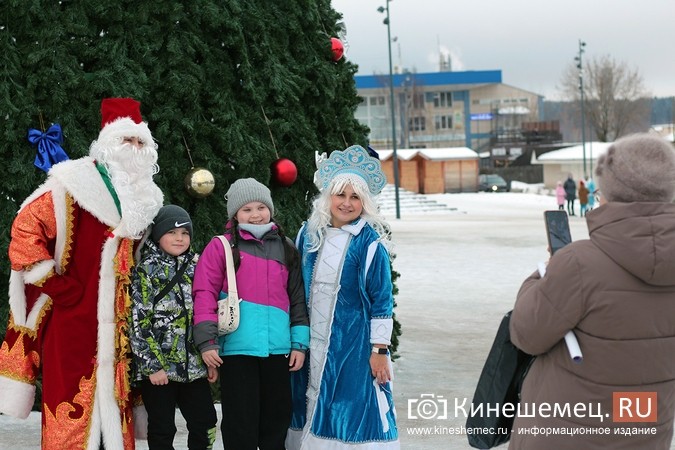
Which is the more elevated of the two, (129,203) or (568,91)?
(568,91)

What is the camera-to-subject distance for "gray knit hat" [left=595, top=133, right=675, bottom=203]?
2615 mm

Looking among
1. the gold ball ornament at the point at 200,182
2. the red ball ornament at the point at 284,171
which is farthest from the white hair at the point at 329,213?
the red ball ornament at the point at 284,171

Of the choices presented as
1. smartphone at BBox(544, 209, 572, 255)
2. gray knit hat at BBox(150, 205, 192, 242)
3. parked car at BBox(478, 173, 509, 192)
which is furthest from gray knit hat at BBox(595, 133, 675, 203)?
parked car at BBox(478, 173, 509, 192)

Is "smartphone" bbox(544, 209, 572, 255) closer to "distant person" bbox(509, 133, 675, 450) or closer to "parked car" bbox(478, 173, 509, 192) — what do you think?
"distant person" bbox(509, 133, 675, 450)

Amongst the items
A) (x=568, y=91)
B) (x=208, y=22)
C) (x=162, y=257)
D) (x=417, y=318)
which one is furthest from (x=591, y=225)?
(x=568, y=91)

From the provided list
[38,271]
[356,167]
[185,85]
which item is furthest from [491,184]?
[38,271]

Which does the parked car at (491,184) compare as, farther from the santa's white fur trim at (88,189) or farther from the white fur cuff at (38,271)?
the white fur cuff at (38,271)

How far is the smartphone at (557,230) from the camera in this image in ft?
9.48

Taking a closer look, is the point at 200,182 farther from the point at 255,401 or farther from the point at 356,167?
the point at 255,401

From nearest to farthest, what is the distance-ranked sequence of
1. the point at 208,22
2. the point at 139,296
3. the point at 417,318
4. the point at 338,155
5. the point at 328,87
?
the point at 139,296 → the point at 338,155 → the point at 208,22 → the point at 328,87 → the point at 417,318

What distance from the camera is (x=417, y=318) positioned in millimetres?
9906

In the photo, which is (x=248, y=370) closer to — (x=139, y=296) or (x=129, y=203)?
(x=139, y=296)

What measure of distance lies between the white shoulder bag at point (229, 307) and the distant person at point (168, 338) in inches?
7.5

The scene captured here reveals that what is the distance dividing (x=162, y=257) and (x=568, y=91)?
2792 inches
